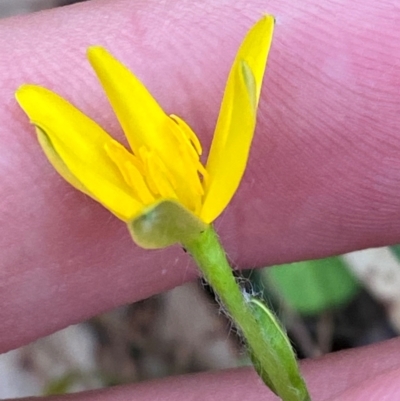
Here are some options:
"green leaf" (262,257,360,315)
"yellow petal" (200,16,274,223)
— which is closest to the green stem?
"yellow petal" (200,16,274,223)

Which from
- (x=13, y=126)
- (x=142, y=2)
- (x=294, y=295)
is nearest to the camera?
(x=13, y=126)

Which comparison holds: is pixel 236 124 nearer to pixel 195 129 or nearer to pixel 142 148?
pixel 142 148

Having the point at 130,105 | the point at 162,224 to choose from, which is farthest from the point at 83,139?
the point at 162,224

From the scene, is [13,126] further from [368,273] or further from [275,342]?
[368,273]

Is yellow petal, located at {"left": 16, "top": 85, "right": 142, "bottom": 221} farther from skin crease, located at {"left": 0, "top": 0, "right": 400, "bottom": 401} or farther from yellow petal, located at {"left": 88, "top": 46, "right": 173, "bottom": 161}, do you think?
skin crease, located at {"left": 0, "top": 0, "right": 400, "bottom": 401}

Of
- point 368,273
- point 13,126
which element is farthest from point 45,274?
point 368,273
